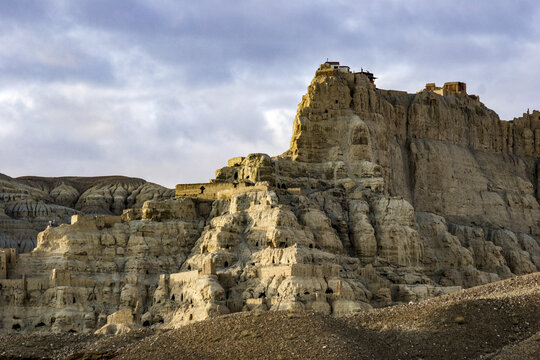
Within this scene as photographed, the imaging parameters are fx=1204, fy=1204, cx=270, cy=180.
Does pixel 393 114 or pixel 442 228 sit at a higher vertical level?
pixel 393 114

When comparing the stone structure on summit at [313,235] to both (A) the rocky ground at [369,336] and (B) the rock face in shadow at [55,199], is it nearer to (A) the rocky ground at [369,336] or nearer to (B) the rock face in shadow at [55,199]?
(A) the rocky ground at [369,336]

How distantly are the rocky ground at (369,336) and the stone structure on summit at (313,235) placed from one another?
50.5 feet

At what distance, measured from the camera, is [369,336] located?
61656 millimetres

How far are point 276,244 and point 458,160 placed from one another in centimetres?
3874

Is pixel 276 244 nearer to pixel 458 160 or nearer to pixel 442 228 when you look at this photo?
pixel 442 228

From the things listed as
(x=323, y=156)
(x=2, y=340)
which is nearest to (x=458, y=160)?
(x=323, y=156)

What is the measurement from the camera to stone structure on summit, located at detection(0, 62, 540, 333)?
86.6 meters

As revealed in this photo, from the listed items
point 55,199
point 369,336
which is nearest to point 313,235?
point 369,336

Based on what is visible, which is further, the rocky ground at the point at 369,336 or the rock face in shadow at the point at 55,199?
the rock face in shadow at the point at 55,199

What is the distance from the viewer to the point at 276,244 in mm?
88500

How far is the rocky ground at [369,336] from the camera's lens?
193 ft

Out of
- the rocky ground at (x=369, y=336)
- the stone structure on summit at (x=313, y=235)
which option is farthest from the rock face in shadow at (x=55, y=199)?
the rocky ground at (x=369, y=336)

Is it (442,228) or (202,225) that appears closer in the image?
(202,225)

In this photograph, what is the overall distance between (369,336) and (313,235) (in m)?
30.5
